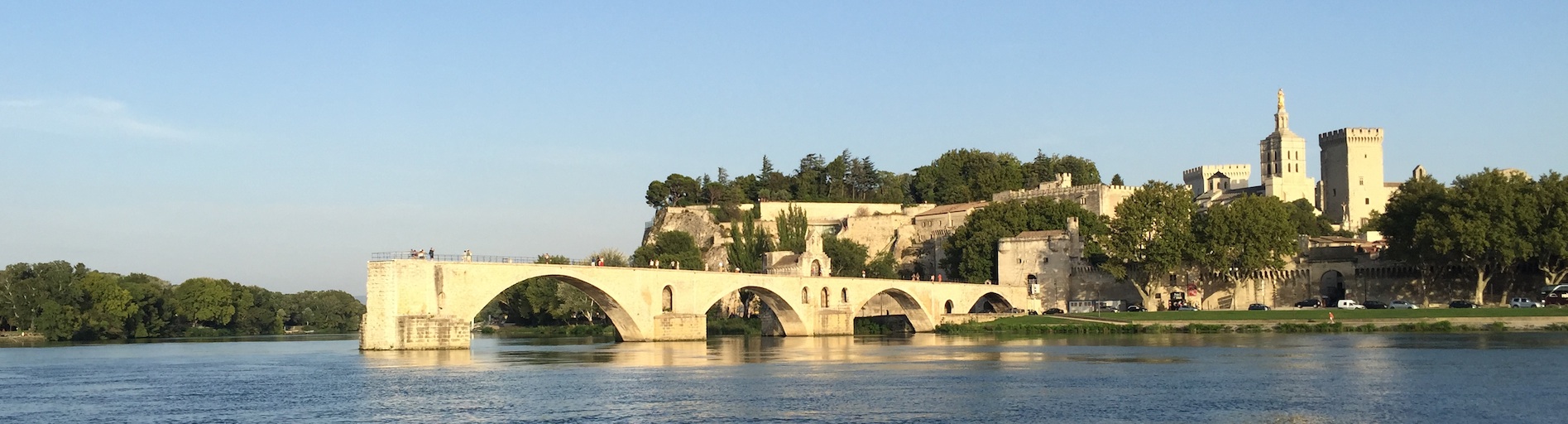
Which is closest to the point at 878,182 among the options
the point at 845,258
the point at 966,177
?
the point at 966,177

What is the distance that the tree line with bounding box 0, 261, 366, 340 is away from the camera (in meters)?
84.9

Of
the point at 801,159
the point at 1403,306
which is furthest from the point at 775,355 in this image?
the point at 801,159

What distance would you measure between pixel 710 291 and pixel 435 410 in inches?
1382

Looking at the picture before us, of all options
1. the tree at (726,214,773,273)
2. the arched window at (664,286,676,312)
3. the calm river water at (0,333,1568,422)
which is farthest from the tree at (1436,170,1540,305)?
the tree at (726,214,773,273)

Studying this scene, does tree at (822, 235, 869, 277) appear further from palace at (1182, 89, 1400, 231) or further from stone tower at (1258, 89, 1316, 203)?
stone tower at (1258, 89, 1316, 203)

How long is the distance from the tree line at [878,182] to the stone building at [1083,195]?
6.27m

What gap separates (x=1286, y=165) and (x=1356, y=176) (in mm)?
9388

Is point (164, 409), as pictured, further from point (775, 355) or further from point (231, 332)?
point (231, 332)

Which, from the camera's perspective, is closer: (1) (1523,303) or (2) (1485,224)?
(2) (1485,224)

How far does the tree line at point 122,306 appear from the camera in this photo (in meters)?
84.9

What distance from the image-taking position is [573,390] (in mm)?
37500

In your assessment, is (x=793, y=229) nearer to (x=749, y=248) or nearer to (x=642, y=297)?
(x=749, y=248)

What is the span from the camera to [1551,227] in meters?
71.6

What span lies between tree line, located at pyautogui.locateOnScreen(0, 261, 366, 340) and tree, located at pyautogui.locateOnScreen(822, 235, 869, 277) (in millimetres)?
33451
